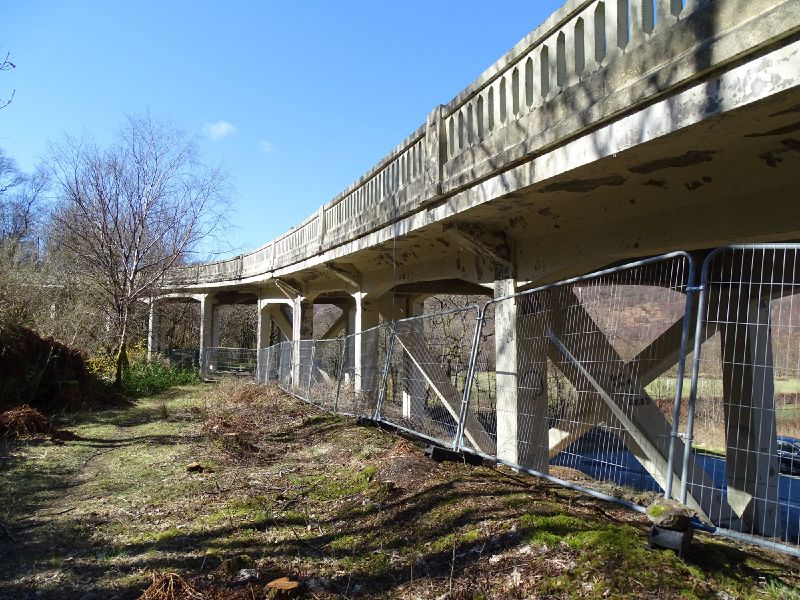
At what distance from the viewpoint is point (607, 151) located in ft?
13.5

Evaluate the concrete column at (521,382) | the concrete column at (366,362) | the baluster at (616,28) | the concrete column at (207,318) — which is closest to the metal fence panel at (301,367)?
the concrete column at (366,362)

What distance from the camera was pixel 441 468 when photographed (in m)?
4.95

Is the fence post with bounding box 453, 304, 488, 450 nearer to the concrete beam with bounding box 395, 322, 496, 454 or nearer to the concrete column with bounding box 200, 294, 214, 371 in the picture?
the concrete beam with bounding box 395, 322, 496, 454

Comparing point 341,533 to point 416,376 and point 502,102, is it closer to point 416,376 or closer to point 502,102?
point 502,102

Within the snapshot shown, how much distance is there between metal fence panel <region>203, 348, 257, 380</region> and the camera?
23.7 m

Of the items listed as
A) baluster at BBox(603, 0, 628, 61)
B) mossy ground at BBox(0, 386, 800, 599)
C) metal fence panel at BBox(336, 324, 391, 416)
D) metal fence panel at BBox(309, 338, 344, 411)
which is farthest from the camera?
metal fence panel at BBox(309, 338, 344, 411)

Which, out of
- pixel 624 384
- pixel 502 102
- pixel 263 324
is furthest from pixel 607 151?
pixel 263 324

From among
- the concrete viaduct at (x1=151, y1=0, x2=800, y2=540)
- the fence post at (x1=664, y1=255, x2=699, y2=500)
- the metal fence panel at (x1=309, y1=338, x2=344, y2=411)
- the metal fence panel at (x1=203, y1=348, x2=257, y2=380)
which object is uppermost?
the concrete viaduct at (x1=151, y1=0, x2=800, y2=540)

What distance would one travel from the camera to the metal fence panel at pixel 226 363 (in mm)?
23688

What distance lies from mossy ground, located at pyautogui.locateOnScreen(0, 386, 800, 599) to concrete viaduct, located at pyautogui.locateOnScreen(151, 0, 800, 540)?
6.98 ft

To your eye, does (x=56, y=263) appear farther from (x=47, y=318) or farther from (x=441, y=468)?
(x=441, y=468)

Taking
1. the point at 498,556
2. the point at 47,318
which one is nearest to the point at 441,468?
the point at 498,556

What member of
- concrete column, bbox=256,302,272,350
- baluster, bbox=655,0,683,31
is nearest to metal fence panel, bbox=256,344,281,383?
concrete column, bbox=256,302,272,350

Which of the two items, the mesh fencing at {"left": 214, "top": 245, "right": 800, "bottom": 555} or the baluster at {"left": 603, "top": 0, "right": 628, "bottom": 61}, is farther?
the mesh fencing at {"left": 214, "top": 245, "right": 800, "bottom": 555}
